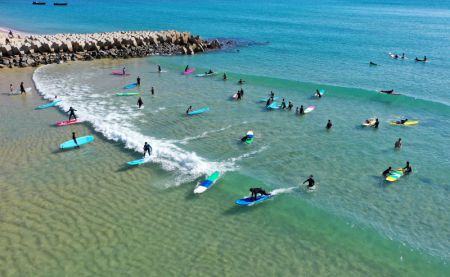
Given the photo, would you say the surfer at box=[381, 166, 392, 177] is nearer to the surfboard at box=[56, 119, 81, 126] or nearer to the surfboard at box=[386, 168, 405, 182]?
the surfboard at box=[386, 168, 405, 182]

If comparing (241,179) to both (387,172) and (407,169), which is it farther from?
(407,169)

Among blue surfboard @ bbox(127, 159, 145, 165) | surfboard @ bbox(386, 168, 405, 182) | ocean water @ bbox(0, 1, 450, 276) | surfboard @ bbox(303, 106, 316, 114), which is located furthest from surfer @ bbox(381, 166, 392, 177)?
blue surfboard @ bbox(127, 159, 145, 165)

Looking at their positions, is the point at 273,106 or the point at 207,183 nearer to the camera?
the point at 207,183

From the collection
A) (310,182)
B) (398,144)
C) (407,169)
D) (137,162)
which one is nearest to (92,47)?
(137,162)

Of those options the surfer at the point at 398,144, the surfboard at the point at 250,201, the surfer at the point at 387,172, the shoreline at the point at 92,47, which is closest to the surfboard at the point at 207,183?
the surfboard at the point at 250,201

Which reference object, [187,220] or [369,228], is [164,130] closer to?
[187,220]

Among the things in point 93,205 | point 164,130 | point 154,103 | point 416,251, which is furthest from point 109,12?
point 416,251
